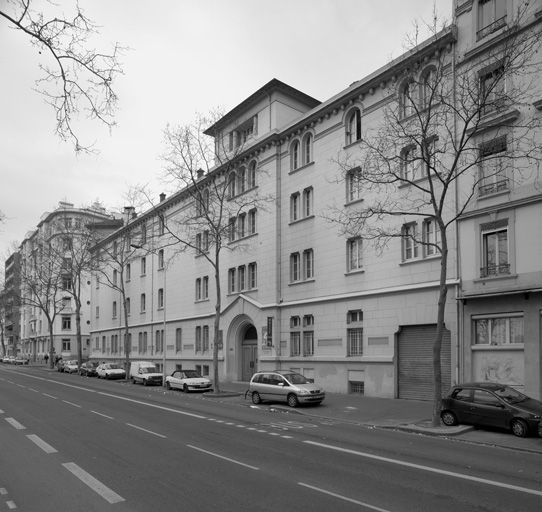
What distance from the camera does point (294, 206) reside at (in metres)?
32.5

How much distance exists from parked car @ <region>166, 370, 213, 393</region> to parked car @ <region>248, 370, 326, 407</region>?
7094 mm

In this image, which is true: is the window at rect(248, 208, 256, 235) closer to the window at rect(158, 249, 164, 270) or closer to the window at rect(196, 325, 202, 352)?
the window at rect(196, 325, 202, 352)

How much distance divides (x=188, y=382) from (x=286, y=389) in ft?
33.9

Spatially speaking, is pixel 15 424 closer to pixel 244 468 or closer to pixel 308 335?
pixel 244 468

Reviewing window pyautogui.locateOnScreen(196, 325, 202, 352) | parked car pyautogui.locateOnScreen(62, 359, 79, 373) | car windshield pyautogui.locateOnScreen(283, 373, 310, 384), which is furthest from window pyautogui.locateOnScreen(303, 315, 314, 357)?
parked car pyautogui.locateOnScreen(62, 359, 79, 373)

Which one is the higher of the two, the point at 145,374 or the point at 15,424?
the point at 15,424

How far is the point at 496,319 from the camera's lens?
21.0 metres

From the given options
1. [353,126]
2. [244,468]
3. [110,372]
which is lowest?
[110,372]

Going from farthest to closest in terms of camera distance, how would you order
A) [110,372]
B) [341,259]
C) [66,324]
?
1. [66,324]
2. [110,372]
3. [341,259]

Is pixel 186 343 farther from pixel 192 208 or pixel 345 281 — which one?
pixel 345 281

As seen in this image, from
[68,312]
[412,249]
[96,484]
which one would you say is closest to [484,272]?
[412,249]

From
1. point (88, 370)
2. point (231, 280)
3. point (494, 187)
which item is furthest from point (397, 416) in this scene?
point (88, 370)

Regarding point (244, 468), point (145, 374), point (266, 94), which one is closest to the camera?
point (244, 468)

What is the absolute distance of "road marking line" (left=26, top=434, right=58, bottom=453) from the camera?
1198cm
